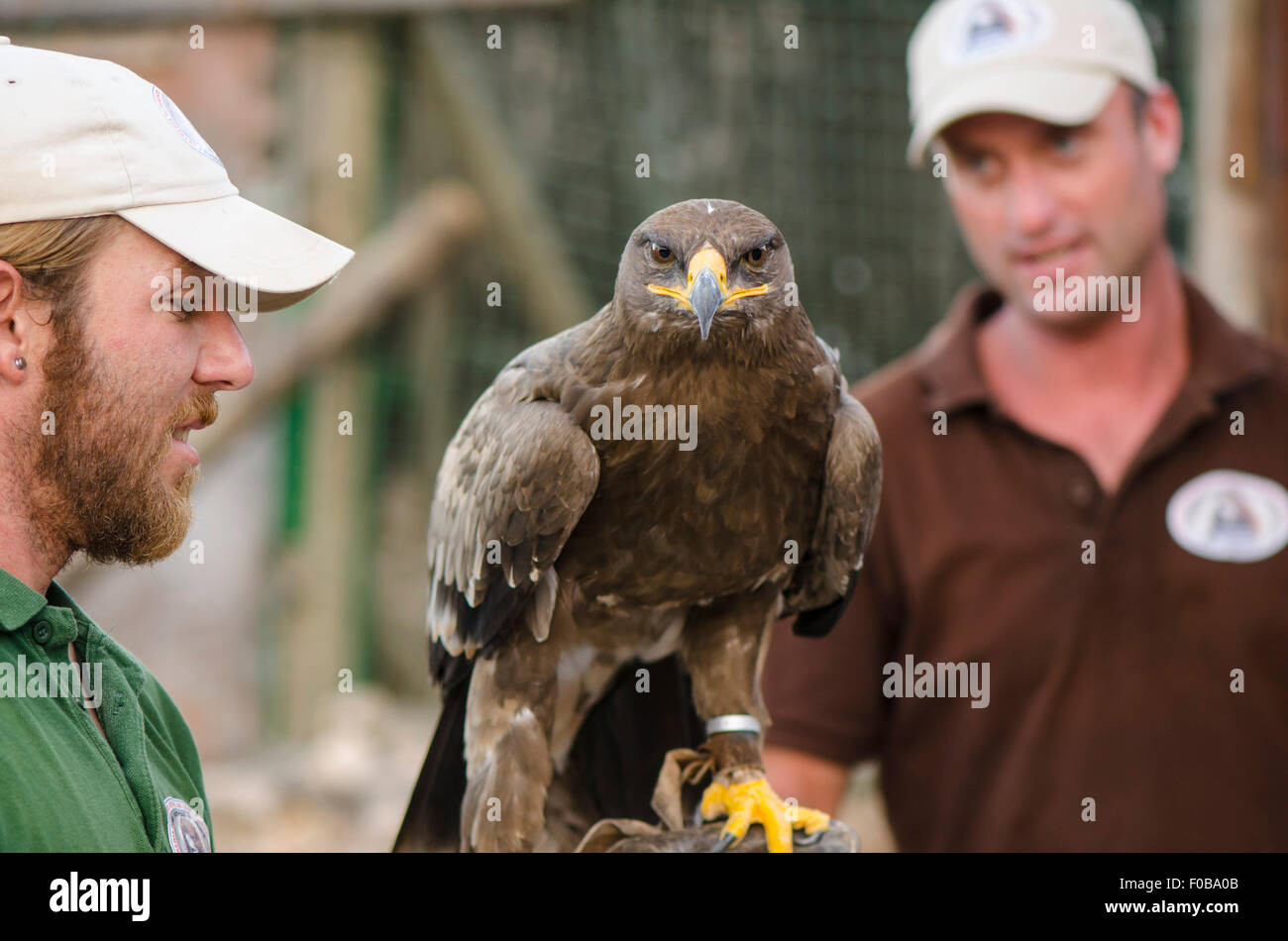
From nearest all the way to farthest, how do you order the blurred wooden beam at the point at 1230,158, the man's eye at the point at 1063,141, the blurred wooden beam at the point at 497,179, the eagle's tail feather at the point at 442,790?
the eagle's tail feather at the point at 442,790 → the man's eye at the point at 1063,141 → the blurred wooden beam at the point at 1230,158 → the blurred wooden beam at the point at 497,179

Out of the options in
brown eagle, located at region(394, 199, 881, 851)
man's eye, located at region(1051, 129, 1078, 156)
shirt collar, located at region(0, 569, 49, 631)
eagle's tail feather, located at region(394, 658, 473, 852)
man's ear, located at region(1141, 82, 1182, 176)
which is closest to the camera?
shirt collar, located at region(0, 569, 49, 631)

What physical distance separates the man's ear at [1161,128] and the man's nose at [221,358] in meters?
2.56

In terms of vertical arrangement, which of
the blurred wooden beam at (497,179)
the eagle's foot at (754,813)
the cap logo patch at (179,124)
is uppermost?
the blurred wooden beam at (497,179)

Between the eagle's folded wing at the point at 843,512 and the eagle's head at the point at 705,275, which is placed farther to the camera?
the eagle's folded wing at the point at 843,512

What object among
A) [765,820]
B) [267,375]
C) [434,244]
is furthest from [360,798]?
[765,820]

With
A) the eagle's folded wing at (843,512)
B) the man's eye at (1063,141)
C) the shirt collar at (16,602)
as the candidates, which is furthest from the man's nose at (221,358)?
the man's eye at (1063,141)

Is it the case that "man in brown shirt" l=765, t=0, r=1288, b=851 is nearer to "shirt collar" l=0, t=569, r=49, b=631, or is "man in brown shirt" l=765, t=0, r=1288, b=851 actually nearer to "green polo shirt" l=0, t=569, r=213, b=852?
"green polo shirt" l=0, t=569, r=213, b=852

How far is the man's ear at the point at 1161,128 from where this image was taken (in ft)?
11.4

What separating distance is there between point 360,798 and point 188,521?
3.39 meters

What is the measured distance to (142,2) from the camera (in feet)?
13.5

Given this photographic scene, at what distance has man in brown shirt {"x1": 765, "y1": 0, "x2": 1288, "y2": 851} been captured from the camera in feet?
10.2

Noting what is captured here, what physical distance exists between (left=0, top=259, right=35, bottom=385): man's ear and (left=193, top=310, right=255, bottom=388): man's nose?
21 centimetres

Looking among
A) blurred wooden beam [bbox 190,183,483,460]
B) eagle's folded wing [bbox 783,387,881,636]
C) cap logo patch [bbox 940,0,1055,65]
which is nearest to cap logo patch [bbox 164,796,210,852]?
eagle's folded wing [bbox 783,387,881,636]

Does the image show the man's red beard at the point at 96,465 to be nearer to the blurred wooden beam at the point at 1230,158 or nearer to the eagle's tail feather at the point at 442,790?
the eagle's tail feather at the point at 442,790
